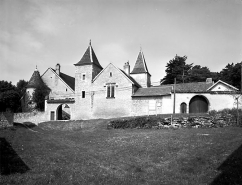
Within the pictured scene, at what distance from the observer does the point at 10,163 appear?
8.84 meters

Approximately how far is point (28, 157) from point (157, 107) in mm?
22856

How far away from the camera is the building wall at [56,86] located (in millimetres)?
41812

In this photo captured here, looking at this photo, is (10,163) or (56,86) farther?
(56,86)

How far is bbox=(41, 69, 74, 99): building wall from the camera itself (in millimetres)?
41812

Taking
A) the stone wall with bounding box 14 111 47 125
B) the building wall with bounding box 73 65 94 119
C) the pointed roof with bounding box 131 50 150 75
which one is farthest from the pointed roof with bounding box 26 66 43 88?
the pointed roof with bounding box 131 50 150 75

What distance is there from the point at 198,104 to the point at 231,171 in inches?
860

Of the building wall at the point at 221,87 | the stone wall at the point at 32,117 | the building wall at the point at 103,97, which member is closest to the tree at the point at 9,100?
the stone wall at the point at 32,117

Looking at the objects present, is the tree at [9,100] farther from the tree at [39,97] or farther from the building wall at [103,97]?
the building wall at [103,97]

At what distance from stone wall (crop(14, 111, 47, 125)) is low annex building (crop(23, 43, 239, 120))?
0.89m

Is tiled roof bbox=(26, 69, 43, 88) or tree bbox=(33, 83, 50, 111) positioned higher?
tiled roof bbox=(26, 69, 43, 88)

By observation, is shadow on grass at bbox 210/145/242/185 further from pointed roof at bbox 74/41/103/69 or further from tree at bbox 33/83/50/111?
tree at bbox 33/83/50/111

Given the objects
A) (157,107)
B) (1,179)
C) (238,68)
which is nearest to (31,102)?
(157,107)

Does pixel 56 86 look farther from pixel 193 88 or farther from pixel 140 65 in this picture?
pixel 193 88

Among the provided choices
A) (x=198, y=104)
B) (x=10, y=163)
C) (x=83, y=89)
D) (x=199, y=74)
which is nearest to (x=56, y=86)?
(x=83, y=89)
